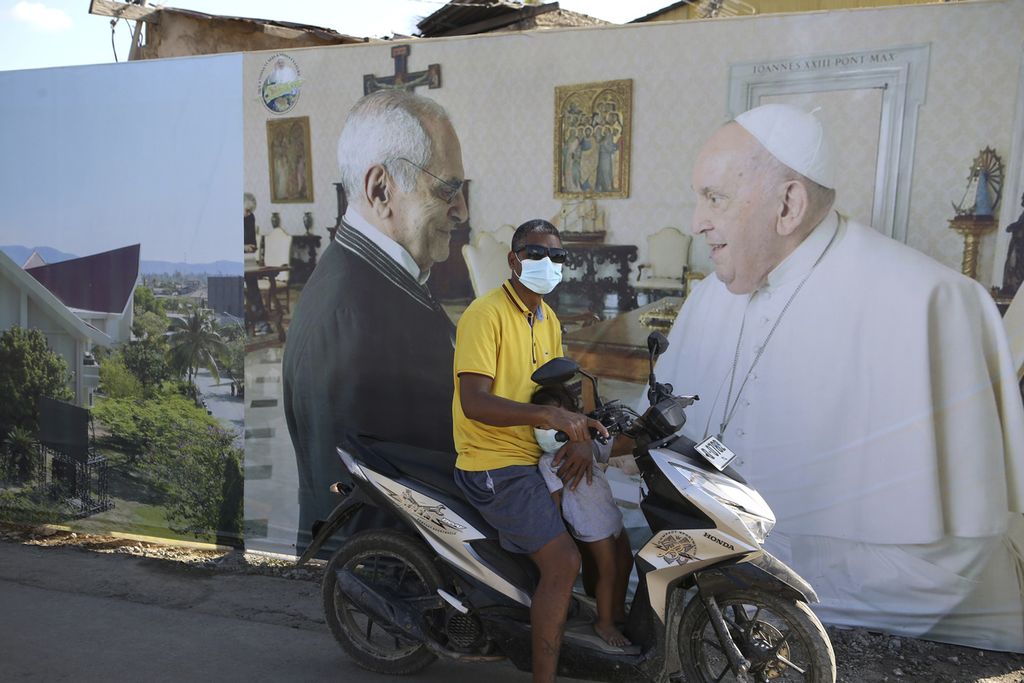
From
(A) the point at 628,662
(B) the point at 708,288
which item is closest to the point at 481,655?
(A) the point at 628,662

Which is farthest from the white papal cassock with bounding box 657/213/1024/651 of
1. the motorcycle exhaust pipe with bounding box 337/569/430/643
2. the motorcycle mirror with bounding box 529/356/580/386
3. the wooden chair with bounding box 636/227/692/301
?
the motorcycle exhaust pipe with bounding box 337/569/430/643

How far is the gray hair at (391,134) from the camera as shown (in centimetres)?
487

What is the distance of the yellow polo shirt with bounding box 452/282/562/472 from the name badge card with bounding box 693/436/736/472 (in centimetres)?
66

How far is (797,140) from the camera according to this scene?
420 centimetres

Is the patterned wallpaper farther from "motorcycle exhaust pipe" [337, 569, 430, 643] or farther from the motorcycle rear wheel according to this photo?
"motorcycle exhaust pipe" [337, 569, 430, 643]

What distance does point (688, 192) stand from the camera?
4.44m

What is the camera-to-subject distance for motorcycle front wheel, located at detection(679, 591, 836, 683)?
3.09 m

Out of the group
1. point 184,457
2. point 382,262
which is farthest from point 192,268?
point 382,262

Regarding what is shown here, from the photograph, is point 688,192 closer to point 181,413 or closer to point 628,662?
point 628,662

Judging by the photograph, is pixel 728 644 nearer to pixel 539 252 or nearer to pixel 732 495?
pixel 732 495

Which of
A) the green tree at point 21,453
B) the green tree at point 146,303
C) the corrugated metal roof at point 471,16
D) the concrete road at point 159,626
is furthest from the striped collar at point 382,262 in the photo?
the corrugated metal roof at point 471,16

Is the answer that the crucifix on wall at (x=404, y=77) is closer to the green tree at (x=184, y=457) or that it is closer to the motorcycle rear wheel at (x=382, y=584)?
the green tree at (x=184, y=457)

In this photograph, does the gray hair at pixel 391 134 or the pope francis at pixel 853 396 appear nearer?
the pope francis at pixel 853 396

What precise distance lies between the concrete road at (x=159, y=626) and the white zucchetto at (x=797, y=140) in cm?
263
